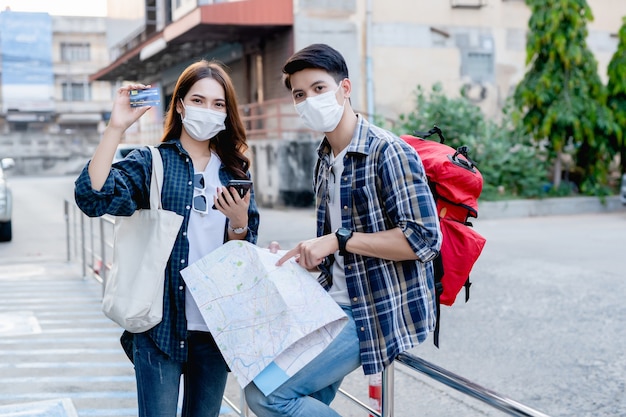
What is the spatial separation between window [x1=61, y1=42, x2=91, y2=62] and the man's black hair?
53.6 m

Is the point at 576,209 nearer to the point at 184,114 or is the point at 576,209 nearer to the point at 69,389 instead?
the point at 69,389

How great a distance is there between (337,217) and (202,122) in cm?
64

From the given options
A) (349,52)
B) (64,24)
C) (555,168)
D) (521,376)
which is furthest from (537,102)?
(64,24)

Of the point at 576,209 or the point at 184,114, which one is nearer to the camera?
the point at 184,114

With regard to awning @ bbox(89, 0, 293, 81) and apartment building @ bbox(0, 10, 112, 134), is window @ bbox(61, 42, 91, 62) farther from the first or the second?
awning @ bbox(89, 0, 293, 81)

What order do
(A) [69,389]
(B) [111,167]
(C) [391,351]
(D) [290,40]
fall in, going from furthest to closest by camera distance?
(D) [290,40], (A) [69,389], (B) [111,167], (C) [391,351]

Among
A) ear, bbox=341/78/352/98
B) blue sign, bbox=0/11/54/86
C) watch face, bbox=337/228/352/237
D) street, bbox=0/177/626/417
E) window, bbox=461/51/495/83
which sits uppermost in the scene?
blue sign, bbox=0/11/54/86

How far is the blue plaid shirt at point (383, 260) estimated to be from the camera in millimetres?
2150

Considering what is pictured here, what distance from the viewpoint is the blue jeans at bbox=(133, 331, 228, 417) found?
2523 millimetres

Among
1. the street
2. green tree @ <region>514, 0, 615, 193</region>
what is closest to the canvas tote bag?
the street

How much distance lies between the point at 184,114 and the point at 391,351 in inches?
44.9

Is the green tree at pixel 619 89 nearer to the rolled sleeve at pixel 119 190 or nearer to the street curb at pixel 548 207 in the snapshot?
the street curb at pixel 548 207

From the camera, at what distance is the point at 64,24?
5162 cm

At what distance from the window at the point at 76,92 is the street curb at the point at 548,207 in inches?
1735
